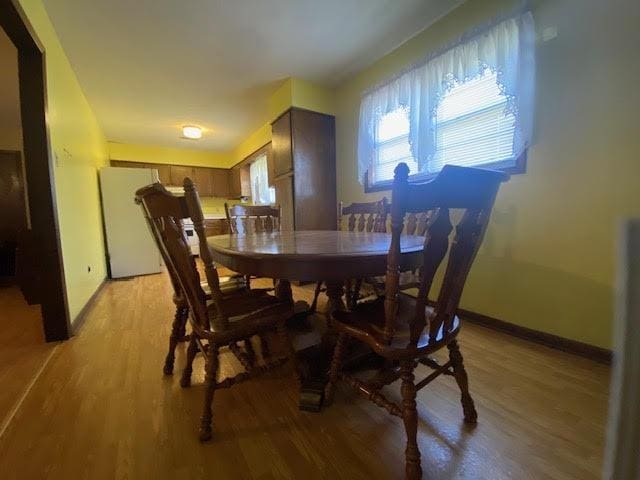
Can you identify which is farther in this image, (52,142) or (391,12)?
(391,12)

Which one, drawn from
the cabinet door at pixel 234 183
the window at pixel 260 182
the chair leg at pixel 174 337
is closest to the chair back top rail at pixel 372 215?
the chair leg at pixel 174 337

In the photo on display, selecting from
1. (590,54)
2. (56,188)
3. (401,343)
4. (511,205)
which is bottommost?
(401,343)

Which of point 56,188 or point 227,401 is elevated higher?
point 56,188

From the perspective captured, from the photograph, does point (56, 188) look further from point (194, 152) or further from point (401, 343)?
point (194, 152)

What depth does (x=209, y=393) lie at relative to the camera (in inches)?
40.4

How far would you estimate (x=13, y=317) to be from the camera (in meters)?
2.45

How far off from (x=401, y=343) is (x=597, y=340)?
1420 millimetres

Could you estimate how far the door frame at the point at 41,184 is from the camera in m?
1.80

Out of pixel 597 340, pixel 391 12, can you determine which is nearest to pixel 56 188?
pixel 391 12

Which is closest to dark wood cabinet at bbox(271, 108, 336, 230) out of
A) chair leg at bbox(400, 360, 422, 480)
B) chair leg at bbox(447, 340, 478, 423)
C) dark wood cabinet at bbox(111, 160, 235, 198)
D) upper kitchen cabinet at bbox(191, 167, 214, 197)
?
chair leg at bbox(447, 340, 478, 423)

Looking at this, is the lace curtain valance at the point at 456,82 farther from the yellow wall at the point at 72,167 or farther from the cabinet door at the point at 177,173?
the cabinet door at the point at 177,173

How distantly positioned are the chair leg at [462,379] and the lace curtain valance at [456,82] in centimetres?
139

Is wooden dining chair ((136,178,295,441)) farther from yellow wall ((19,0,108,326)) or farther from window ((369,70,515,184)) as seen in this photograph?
window ((369,70,515,184))

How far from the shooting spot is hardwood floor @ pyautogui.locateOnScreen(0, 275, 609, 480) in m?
0.90
